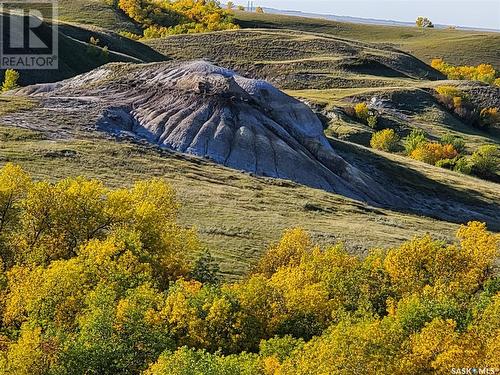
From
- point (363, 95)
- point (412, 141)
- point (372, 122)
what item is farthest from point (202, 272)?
point (363, 95)

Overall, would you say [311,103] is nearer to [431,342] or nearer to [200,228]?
[200,228]

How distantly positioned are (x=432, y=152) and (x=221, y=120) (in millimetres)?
58098

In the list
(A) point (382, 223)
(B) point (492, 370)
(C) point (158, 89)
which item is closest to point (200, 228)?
(A) point (382, 223)

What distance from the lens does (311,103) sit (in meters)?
150

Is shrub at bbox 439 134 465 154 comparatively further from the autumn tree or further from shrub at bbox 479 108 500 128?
the autumn tree

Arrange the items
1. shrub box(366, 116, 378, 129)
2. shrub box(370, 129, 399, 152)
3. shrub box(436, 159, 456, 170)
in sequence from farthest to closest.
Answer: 1. shrub box(366, 116, 378, 129)
2. shrub box(370, 129, 399, 152)
3. shrub box(436, 159, 456, 170)

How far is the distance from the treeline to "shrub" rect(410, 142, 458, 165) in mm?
77413

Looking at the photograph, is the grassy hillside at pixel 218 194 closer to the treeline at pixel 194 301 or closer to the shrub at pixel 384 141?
the treeline at pixel 194 301

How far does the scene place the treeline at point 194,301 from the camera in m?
26.2

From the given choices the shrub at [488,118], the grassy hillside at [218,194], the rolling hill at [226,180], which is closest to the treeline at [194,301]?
the grassy hillside at [218,194]

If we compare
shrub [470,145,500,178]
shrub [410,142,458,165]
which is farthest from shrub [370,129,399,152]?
shrub [470,145,500,178]

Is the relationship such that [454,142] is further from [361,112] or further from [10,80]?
[10,80]

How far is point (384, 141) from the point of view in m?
130

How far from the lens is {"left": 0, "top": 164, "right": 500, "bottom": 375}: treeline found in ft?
85.9
